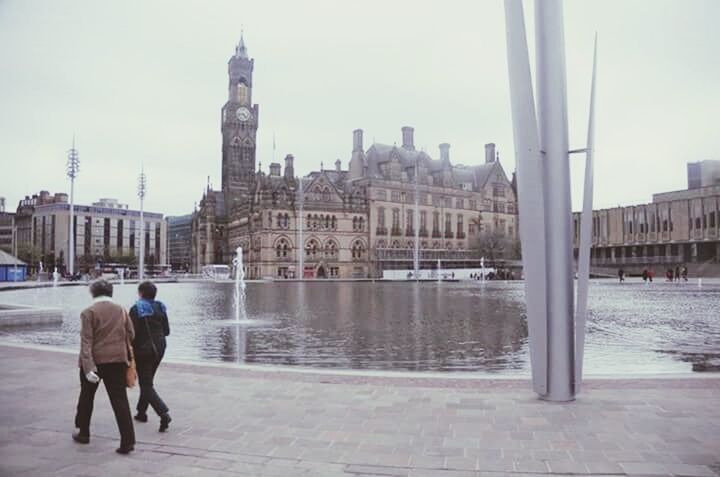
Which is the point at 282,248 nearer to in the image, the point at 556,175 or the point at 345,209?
the point at 345,209

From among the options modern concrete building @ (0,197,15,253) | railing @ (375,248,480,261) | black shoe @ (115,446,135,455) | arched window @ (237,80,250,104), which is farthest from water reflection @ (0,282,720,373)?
arched window @ (237,80,250,104)

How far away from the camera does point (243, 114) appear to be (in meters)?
101

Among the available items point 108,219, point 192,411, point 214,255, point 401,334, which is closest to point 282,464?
point 192,411

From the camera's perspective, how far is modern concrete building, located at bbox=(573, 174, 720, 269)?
67.6 metres

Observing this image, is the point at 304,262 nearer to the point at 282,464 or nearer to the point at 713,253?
the point at 713,253

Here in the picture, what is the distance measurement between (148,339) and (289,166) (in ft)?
265

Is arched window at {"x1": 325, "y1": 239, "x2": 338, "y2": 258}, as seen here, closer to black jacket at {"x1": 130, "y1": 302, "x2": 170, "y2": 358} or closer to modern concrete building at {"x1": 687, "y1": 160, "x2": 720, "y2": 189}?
modern concrete building at {"x1": 687, "y1": 160, "x2": 720, "y2": 189}

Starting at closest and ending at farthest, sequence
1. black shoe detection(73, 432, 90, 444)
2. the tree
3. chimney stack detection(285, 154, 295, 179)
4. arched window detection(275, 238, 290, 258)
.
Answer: black shoe detection(73, 432, 90, 444) → arched window detection(275, 238, 290, 258) → chimney stack detection(285, 154, 295, 179) → the tree

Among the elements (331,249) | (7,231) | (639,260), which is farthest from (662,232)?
(7,231)

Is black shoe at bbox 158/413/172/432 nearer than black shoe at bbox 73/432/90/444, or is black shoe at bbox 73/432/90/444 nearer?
black shoe at bbox 73/432/90/444

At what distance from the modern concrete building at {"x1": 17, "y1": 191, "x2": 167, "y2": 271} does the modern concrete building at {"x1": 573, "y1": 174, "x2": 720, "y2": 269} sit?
81.0m

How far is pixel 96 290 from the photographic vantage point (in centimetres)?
631

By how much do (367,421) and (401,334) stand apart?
9539 millimetres

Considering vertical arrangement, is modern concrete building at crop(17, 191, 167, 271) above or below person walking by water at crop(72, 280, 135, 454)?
above
